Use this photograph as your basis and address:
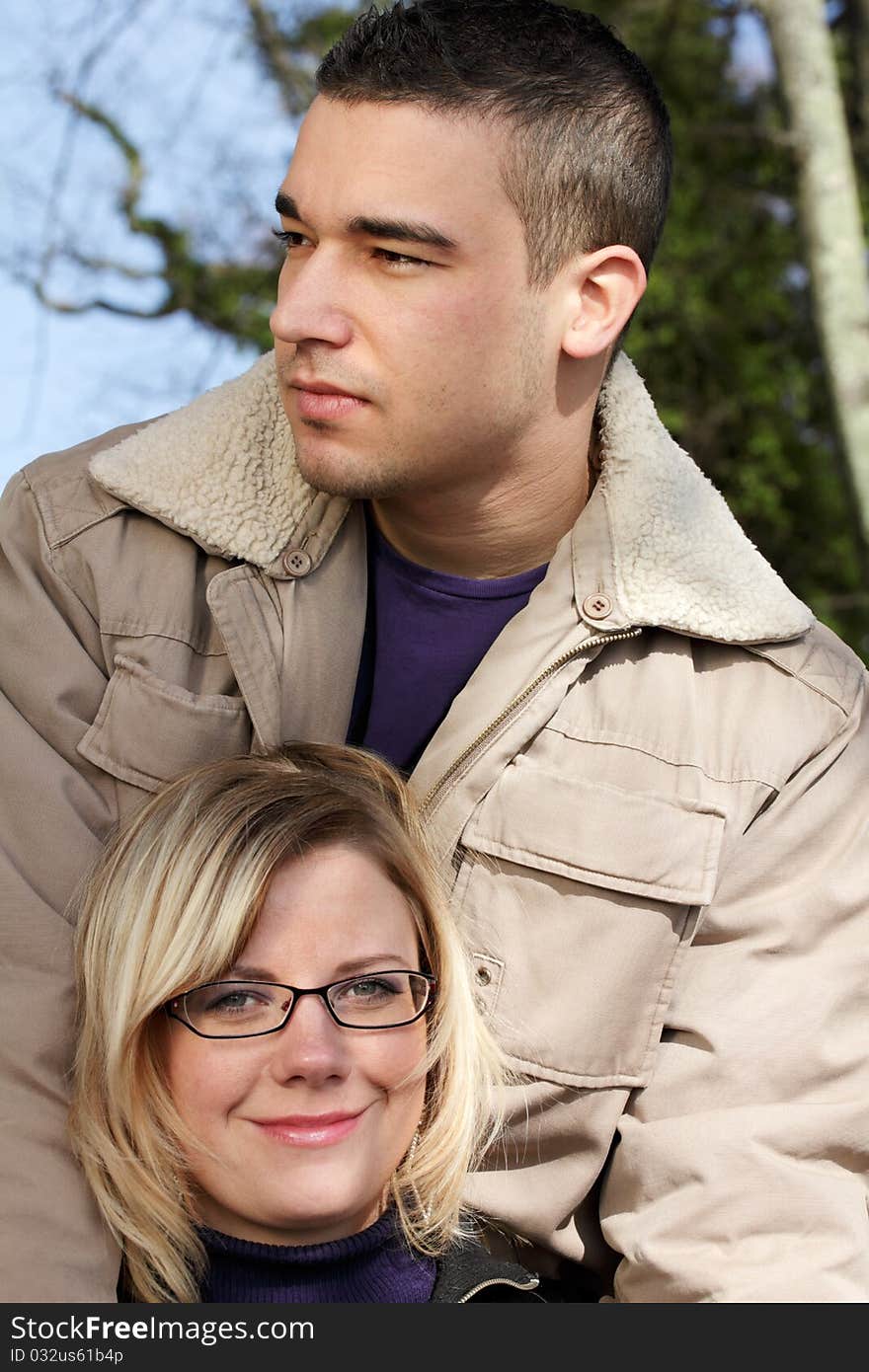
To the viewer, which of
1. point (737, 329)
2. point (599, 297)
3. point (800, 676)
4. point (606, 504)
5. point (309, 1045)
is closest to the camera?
point (309, 1045)

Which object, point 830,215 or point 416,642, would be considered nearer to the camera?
point 416,642

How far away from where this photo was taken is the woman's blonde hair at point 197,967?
204 centimetres

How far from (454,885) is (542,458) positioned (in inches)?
30.0

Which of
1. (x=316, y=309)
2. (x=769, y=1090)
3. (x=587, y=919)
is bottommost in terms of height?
(x=769, y=1090)

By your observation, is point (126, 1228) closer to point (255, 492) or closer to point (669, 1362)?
point (669, 1362)

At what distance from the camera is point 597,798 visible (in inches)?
94.7

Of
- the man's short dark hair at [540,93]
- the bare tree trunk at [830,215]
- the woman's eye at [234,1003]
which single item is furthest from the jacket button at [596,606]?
the bare tree trunk at [830,215]

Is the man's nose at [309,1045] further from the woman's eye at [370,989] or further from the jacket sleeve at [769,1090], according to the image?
the jacket sleeve at [769,1090]

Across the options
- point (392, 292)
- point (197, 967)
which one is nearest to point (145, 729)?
point (197, 967)

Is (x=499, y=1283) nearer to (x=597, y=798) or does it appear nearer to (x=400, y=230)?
(x=597, y=798)

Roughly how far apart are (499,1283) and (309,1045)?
49 centimetres

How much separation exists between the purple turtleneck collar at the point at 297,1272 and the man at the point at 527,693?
326mm

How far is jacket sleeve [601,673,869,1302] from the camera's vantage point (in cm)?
228

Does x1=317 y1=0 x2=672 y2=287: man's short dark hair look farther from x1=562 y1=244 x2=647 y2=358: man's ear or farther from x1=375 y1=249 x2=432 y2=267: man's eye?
x1=375 y1=249 x2=432 y2=267: man's eye
